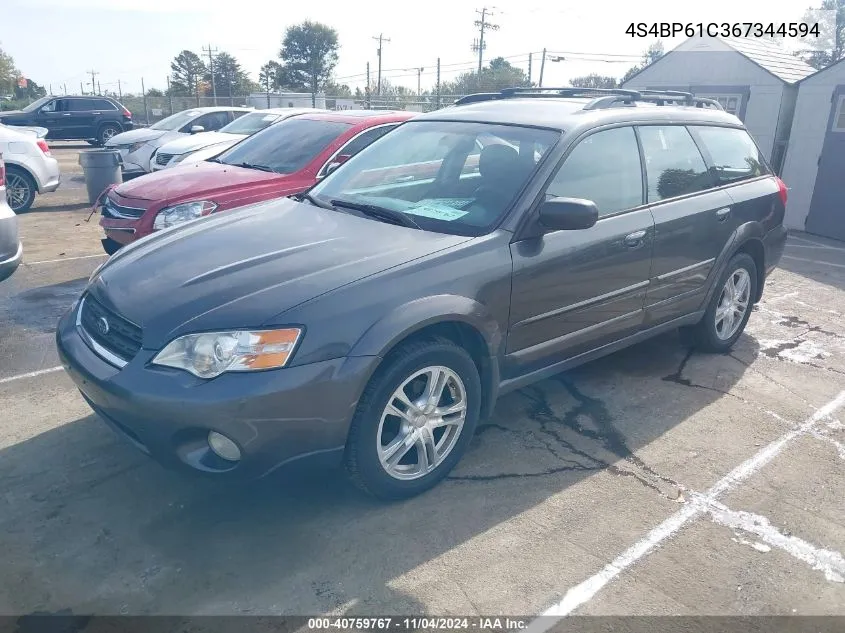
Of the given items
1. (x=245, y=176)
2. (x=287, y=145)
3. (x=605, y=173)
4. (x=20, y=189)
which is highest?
(x=605, y=173)

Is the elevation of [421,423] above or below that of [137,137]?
below

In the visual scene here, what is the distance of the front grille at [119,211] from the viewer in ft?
20.3

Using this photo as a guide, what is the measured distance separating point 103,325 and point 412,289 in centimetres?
140

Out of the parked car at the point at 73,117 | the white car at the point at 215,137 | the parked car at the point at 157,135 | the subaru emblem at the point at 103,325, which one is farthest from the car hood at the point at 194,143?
Answer: the parked car at the point at 73,117

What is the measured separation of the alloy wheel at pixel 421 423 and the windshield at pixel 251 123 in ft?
32.3

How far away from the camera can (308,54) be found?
65500 mm

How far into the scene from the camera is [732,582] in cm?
283

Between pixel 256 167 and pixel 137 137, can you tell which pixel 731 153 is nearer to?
pixel 256 167

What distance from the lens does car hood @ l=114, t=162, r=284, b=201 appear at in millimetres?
6219

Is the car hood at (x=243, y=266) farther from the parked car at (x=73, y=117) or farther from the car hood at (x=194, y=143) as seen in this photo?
the parked car at (x=73, y=117)

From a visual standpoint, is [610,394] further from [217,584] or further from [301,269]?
[217,584]

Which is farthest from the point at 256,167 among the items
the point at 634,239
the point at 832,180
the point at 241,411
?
the point at 832,180

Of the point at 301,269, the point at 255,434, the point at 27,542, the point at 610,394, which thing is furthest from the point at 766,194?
the point at 27,542

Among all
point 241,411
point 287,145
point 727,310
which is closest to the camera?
point 241,411
